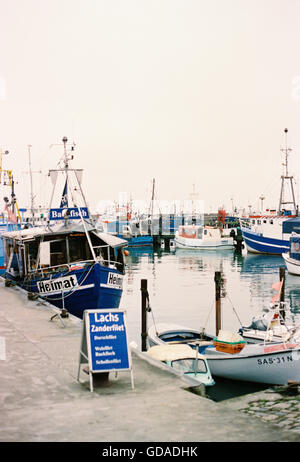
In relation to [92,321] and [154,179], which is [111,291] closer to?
[92,321]

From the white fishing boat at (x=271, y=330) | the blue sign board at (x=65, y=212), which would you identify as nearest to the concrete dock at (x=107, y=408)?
the white fishing boat at (x=271, y=330)

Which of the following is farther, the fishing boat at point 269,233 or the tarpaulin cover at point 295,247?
the fishing boat at point 269,233

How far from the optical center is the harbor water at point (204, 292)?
25.9 meters

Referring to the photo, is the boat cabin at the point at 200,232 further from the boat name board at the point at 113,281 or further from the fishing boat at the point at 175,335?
the fishing boat at the point at 175,335

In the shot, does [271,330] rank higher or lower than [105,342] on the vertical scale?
lower

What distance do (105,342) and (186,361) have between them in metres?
4.72

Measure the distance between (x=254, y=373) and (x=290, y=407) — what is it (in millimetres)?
5887

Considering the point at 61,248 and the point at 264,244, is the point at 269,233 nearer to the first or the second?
the point at 264,244

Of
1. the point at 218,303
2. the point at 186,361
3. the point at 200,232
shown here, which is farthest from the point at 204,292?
the point at 200,232

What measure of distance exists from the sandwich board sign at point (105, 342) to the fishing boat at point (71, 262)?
31.5 feet

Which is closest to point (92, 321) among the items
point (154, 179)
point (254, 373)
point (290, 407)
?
point (290, 407)

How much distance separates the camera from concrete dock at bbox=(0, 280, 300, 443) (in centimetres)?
643

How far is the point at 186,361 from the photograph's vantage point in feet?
42.3
